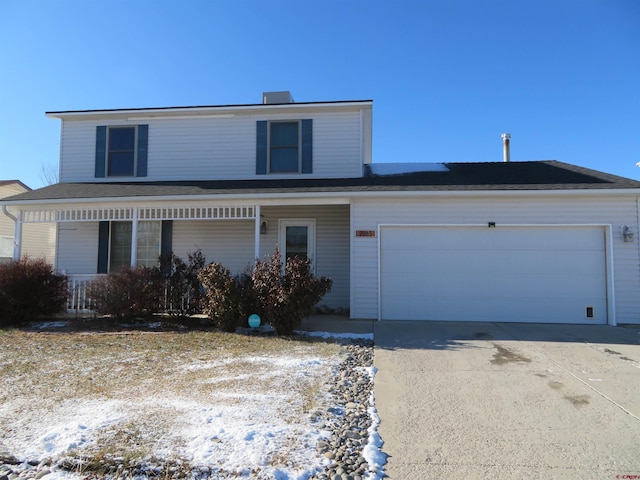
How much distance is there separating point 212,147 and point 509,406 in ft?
31.3

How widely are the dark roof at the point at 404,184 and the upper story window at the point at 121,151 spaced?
0.46 m

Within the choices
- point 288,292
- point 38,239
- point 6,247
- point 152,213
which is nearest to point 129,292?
point 152,213

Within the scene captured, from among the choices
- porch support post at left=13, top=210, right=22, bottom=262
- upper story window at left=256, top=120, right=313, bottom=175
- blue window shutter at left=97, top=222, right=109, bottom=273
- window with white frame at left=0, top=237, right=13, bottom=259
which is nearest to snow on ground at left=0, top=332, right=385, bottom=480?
porch support post at left=13, top=210, right=22, bottom=262

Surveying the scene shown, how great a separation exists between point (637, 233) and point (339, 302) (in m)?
6.55

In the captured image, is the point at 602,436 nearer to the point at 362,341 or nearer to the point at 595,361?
the point at 595,361

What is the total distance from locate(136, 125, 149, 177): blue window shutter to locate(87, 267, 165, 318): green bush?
377 centimetres

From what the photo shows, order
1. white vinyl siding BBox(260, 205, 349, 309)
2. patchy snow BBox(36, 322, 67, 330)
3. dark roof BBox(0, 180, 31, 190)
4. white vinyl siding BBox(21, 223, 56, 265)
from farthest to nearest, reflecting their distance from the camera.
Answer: dark roof BBox(0, 180, 31, 190), white vinyl siding BBox(21, 223, 56, 265), white vinyl siding BBox(260, 205, 349, 309), patchy snow BBox(36, 322, 67, 330)

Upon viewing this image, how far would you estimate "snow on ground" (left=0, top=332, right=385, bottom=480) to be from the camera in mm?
3000

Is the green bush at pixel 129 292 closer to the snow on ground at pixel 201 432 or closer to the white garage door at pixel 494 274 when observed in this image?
the snow on ground at pixel 201 432

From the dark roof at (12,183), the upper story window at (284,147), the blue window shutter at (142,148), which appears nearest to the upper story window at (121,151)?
the blue window shutter at (142,148)

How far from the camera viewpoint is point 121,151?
11.4 meters

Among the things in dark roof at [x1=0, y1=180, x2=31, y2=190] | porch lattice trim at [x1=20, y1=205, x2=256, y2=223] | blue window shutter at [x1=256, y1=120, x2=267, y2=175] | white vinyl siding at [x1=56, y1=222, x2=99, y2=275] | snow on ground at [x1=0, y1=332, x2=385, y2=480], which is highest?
dark roof at [x1=0, y1=180, x2=31, y2=190]

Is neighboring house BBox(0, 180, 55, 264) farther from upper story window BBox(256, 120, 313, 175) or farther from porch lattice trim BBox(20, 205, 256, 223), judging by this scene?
upper story window BBox(256, 120, 313, 175)

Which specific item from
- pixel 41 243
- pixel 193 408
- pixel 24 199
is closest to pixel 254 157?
pixel 24 199
